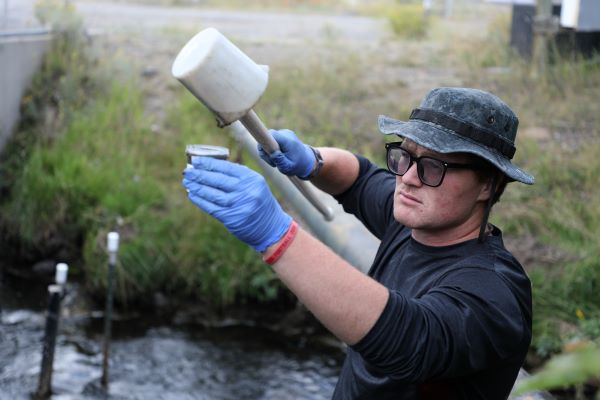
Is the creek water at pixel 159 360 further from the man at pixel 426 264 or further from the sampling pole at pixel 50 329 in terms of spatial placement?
the man at pixel 426 264

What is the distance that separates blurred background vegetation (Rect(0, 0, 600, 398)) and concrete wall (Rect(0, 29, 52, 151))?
120 mm

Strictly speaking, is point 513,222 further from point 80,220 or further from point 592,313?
point 80,220

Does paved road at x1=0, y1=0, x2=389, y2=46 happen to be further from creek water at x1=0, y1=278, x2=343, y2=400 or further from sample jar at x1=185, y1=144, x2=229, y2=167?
sample jar at x1=185, y1=144, x2=229, y2=167

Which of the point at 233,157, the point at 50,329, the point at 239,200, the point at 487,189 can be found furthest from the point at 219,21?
the point at 239,200

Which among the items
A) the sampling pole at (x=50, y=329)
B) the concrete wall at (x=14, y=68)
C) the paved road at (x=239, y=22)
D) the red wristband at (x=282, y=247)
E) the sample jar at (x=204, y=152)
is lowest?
the sampling pole at (x=50, y=329)

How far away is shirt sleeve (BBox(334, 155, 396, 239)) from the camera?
2.61 meters

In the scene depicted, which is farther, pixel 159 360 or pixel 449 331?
pixel 159 360

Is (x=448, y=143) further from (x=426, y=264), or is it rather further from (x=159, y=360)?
(x=159, y=360)

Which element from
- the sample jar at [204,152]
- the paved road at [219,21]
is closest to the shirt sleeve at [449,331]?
the sample jar at [204,152]

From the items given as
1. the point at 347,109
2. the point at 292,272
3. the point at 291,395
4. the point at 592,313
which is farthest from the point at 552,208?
the point at 292,272

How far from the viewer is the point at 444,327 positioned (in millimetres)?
1723

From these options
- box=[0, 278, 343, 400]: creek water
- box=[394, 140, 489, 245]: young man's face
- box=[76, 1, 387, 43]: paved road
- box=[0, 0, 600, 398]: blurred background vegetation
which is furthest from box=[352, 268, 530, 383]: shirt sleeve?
box=[76, 1, 387, 43]: paved road

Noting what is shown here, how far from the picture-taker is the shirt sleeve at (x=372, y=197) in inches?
103

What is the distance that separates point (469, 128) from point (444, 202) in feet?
0.64
